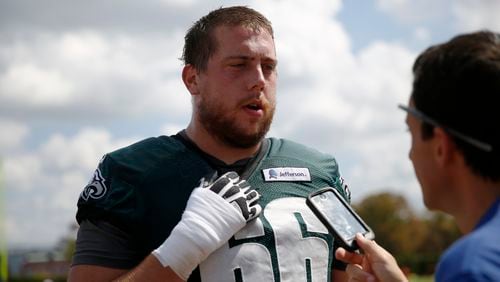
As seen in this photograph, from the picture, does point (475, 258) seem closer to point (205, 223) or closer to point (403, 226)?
point (205, 223)

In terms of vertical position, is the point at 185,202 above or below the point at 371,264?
above

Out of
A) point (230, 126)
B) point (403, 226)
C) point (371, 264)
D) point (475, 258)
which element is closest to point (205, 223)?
point (230, 126)

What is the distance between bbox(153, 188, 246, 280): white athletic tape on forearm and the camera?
312 cm

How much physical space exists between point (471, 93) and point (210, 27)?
1.94m

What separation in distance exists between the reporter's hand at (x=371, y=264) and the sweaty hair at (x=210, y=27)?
1.39 m

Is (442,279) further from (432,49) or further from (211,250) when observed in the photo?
(211,250)

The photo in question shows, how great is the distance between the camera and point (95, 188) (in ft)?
11.2

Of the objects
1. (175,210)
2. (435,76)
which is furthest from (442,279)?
(175,210)

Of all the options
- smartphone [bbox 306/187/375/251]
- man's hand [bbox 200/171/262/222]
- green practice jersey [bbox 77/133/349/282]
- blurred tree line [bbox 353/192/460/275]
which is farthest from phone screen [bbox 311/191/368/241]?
blurred tree line [bbox 353/192/460/275]

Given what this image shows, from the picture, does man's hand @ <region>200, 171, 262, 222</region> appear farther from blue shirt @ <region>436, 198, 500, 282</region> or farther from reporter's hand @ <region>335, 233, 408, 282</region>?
blue shirt @ <region>436, 198, 500, 282</region>

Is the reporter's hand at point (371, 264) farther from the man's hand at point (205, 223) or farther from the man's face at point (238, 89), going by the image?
the man's face at point (238, 89)

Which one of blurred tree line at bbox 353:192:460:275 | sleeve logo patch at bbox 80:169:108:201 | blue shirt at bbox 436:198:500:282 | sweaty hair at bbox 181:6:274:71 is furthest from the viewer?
blurred tree line at bbox 353:192:460:275

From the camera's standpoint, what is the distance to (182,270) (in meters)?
3.16

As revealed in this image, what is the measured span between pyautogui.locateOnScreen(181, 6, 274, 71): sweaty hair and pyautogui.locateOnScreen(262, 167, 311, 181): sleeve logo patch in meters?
0.56
